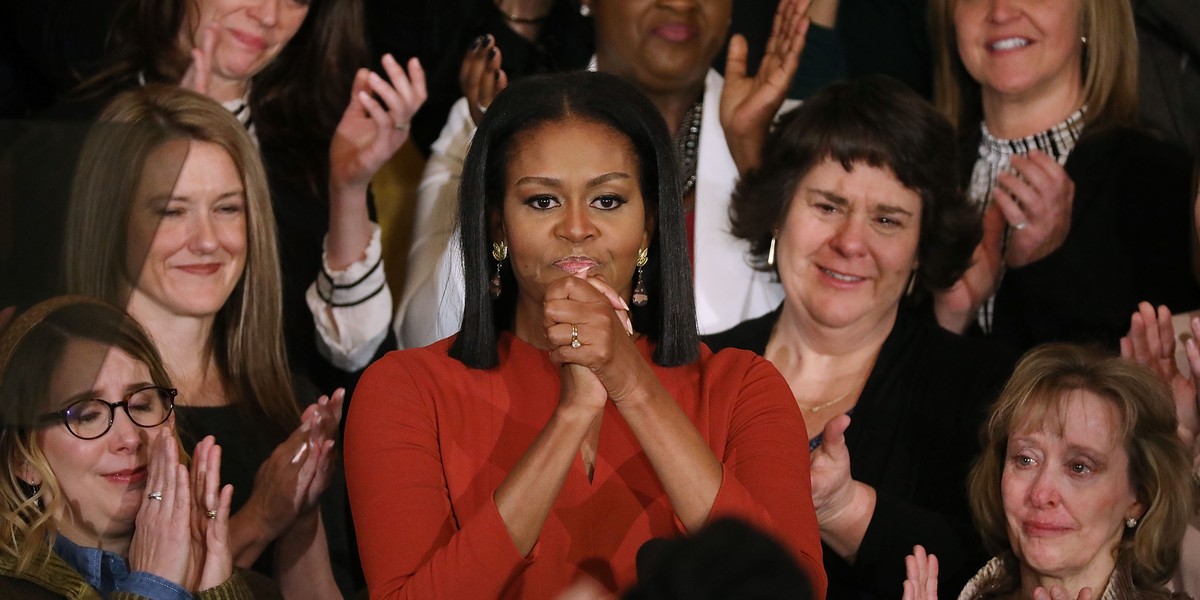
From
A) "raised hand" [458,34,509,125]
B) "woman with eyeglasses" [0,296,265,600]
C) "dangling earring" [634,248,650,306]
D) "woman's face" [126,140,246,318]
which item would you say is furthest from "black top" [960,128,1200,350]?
"woman with eyeglasses" [0,296,265,600]

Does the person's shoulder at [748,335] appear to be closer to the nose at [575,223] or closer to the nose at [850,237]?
the nose at [850,237]

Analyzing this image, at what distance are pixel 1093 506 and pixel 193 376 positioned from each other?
1445 mm

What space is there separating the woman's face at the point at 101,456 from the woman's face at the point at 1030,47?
166 cm

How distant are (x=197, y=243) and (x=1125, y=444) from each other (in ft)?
4.89

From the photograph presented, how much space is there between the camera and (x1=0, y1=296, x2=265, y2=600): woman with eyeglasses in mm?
2068

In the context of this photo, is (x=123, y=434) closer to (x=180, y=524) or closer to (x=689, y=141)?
(x=180, y=524)

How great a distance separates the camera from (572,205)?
6.31 feet

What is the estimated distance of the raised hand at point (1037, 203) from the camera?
2918 mm

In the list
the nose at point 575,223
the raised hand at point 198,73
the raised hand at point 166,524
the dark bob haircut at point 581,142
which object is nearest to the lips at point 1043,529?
the dark bob haircut at point 581,142

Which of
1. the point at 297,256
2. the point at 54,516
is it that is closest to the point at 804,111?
the point at 297,256

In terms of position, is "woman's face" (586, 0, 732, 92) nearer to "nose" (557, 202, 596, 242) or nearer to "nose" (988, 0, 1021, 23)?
"nose" (988, 0, 1021, 23)

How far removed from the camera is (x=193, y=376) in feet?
8.75

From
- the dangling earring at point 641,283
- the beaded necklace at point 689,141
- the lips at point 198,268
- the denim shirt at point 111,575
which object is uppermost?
the dangling earring at point 641,283

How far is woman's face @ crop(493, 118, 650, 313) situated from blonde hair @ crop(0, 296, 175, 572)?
60 centimetres
